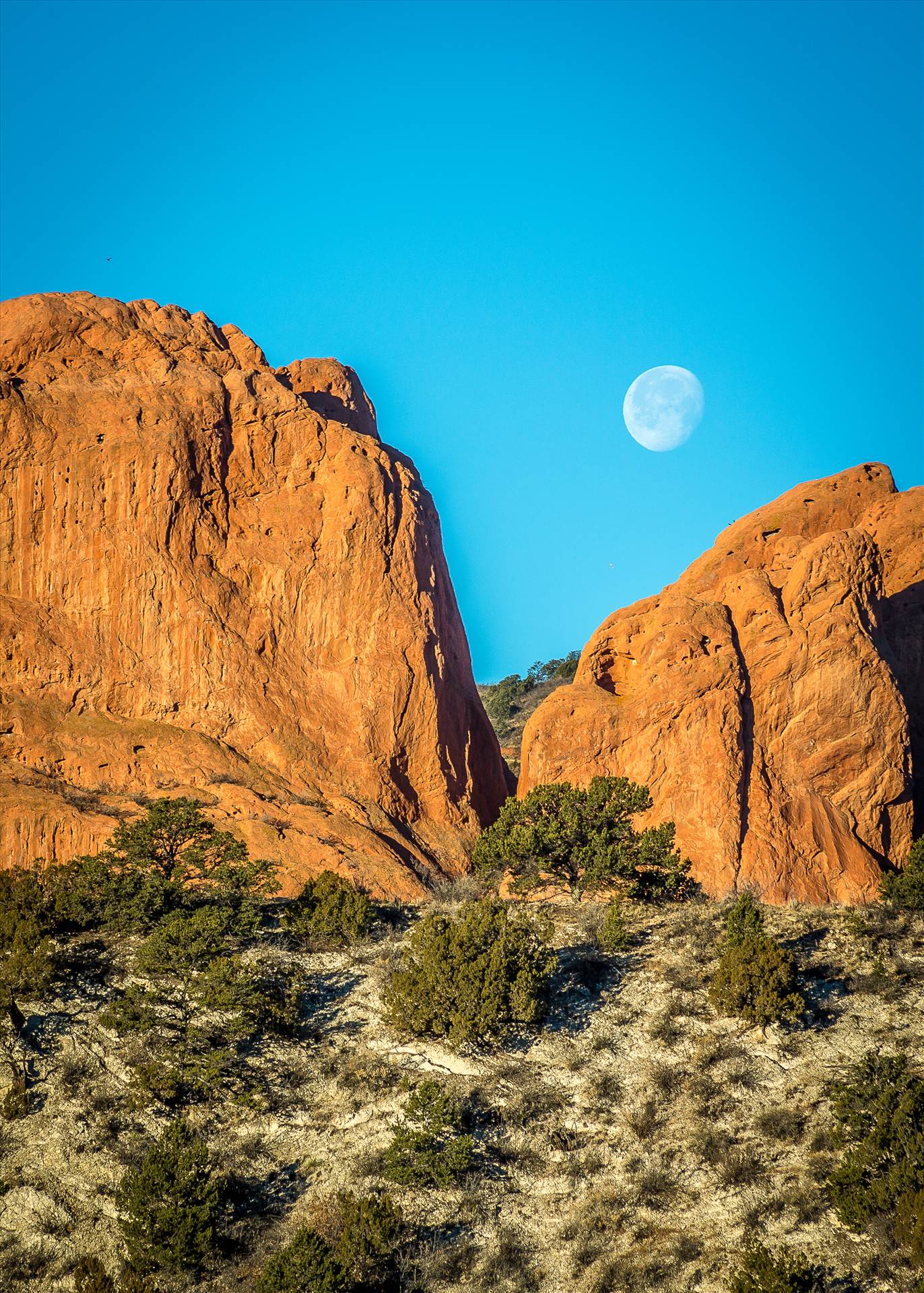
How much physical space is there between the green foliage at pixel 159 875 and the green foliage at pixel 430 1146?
314 inches

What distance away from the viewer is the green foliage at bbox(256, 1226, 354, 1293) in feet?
58.9

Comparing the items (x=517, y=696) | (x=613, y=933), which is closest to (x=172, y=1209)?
(x=613, y=933)

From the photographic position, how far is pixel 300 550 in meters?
39.0

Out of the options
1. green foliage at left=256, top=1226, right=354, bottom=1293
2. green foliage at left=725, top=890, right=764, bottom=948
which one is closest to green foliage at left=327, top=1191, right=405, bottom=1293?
green foliage at left=256, top=1226, right=354, bottom=1293

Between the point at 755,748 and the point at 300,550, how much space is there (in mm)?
17078

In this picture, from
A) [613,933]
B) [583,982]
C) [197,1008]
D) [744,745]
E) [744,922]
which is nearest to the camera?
[197,1008]

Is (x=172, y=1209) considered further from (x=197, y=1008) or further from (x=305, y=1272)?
(x=197, y=1008)

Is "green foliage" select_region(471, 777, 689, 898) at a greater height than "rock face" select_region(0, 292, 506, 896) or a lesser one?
lesser

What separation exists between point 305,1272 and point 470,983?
8.05 metres

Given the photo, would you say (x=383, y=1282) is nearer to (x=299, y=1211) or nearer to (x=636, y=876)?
(x=299, y=1211)

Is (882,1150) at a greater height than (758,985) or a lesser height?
lesser

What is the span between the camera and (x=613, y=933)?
93.8 ft

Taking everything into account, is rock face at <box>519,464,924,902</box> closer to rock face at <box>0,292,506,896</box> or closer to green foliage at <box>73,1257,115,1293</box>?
rock face at <box>0,292,506,896</box>

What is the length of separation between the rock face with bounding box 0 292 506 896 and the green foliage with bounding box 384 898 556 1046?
21.0ft
